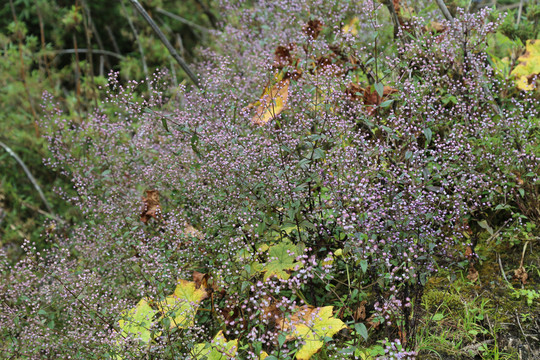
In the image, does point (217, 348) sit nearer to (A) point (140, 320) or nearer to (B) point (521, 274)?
(A) point (140, 320)

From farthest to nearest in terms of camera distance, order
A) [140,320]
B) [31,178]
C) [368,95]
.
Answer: [31,178]
[368,95]
[140,320]

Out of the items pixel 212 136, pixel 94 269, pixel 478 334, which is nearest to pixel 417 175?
pixel 478 334

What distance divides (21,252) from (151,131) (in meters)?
1.96

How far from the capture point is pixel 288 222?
2502 mm

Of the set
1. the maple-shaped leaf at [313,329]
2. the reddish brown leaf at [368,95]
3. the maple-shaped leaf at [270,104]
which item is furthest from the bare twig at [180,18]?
the maple-shaped leaf at [313,329]

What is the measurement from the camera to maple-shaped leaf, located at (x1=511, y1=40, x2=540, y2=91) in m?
3.21

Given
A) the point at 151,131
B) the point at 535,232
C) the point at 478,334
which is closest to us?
the point at 478,334

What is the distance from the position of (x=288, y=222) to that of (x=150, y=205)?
114cm

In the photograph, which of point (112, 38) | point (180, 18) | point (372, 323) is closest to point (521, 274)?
point (372, 323)

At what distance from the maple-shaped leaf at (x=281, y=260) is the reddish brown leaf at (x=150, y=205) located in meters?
0.95

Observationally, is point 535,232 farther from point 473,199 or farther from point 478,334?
point 478,334

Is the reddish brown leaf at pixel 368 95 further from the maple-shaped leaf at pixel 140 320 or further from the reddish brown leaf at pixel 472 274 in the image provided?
the maple-shaped leaf at pixel 140 320

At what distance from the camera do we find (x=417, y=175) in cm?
254

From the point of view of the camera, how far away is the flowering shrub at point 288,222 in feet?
7.66
